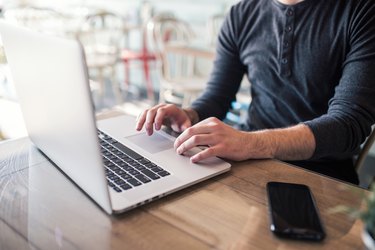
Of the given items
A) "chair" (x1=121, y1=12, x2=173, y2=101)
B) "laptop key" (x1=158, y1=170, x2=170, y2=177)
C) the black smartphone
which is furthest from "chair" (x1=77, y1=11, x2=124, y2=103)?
the black smartphone

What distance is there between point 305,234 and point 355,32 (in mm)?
576

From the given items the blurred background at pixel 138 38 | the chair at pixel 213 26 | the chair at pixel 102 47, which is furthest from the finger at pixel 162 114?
the chair at pixel 213 26

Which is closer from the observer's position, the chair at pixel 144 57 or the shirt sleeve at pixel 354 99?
the shirt sleeve at pixel 354 99

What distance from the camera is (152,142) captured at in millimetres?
727

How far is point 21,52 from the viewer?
548 mm

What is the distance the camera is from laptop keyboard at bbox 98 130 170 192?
1.85 feet

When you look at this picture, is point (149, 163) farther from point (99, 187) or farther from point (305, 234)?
point (305, 234)

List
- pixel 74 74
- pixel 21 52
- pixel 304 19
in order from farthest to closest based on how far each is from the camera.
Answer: pixel 304 19 → pixel 21 52 → pixel 74 74

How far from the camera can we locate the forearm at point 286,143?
69 cm

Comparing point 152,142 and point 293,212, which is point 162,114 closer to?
point 152,142

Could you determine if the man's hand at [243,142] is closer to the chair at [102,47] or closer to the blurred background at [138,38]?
the blurred background at [138,38]

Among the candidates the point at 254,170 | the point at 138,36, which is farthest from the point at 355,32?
the point at 138,36

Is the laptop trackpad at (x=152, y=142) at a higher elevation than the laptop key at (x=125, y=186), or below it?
below

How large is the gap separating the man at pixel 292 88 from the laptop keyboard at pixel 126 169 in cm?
7
